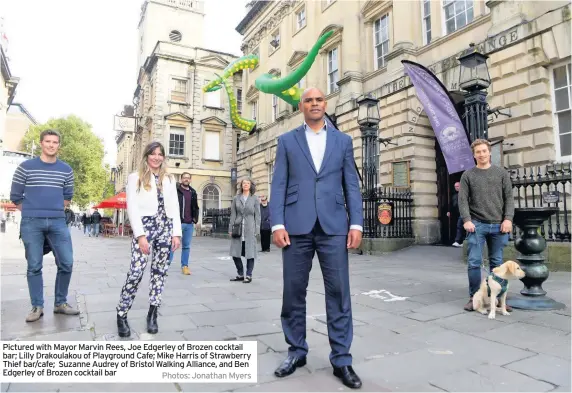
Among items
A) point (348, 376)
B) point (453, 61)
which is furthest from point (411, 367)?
point (453, 61)

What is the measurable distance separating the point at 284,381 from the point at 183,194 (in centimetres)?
558

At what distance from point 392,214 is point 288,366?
9353mm

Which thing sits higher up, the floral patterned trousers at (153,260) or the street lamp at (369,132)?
the street lamp at (369,132)

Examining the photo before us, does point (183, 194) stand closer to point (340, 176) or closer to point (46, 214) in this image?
point (46, 214)

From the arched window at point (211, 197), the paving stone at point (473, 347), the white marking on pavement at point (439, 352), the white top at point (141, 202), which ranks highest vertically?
the arched window at point (211, 197)

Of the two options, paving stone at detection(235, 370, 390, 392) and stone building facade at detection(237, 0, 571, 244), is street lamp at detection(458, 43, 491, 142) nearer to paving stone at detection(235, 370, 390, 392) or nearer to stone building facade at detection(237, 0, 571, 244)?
stone building facade at detection(237, 0, 571, 244)

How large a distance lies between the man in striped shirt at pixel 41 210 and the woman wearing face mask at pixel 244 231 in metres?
2.95

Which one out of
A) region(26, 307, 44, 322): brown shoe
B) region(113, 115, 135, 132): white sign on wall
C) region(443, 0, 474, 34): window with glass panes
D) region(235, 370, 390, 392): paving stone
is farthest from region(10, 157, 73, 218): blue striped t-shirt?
region(113, 115, 135, 132): white sign on wall

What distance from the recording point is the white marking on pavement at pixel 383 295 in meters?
5.08

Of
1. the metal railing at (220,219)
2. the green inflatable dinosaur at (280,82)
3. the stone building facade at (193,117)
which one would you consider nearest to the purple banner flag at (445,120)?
the green inflatable dinosaur at (280,82)

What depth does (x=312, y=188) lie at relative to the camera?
2701mm

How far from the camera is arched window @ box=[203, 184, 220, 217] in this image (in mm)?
30361

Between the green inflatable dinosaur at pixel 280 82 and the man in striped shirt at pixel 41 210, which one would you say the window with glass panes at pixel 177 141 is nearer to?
the green inflatable dinosaur at pixel 280 82

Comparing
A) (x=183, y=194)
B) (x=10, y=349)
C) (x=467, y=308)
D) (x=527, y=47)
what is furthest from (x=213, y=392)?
(x=527, y=47)
